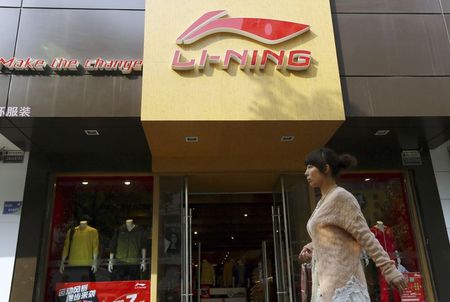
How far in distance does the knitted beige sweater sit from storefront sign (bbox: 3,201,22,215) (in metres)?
5.36

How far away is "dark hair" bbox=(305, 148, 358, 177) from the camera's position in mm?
2422

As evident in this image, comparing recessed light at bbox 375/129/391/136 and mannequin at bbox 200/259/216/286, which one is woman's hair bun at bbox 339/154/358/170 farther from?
mannequin at bbox 200/259/216/286

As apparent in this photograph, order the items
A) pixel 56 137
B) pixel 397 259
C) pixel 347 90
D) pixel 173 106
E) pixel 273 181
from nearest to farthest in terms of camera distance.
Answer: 1. pixel 173 106
2. pixel 347 90
3. pixel 56 137
4. pixel 397 259
5. pixel 273 181

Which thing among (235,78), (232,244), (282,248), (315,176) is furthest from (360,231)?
(232,244)

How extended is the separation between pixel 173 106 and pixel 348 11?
295cm

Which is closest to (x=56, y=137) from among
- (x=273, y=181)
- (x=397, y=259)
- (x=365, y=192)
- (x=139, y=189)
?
(x=139, y=189)

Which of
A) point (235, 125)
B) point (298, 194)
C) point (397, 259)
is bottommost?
point (397, 259)

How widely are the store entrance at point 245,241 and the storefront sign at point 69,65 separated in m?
2.25

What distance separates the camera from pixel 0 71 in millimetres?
5258

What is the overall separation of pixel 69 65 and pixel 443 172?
6045 millimetres

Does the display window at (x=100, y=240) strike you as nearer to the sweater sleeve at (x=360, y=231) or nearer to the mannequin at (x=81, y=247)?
the mannequin at (x=81, y=247)

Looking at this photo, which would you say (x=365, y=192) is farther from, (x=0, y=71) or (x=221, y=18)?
(x=0, y=71)

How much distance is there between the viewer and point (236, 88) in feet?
17.3

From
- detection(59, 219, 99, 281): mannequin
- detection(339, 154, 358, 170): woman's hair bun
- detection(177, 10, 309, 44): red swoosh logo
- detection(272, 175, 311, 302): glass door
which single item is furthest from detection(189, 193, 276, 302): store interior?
detection(339, 154, 358, 170): woman's hair bun
